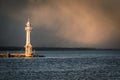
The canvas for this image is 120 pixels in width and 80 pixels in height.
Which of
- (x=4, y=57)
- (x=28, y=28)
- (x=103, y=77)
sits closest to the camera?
(x=103, y=77)

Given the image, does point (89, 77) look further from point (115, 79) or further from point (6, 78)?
point (6, 78)

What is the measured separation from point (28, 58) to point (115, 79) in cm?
7309

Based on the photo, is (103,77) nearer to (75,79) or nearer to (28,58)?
(75,79)

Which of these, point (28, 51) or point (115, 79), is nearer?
point (115, 79)

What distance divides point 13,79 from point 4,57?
83.3m

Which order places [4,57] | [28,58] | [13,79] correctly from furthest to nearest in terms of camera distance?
[4,57] → [28,58] → [13,79]

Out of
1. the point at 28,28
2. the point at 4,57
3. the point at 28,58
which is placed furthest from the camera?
the point at 4,57

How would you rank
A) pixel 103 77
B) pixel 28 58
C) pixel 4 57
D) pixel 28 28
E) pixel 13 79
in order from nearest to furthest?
pixel 13 79 < pixel 103 77 < pixel 28 28 < pixel 28 58 < pixel 4 57

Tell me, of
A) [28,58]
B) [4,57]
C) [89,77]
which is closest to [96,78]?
[89,77]

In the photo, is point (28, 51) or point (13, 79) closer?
point (13, 79)

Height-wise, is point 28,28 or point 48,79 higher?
point 28,28

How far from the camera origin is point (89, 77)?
74.6 metres

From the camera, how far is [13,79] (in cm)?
7062

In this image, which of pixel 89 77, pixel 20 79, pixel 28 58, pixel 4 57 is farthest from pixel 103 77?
pixel 4 57
